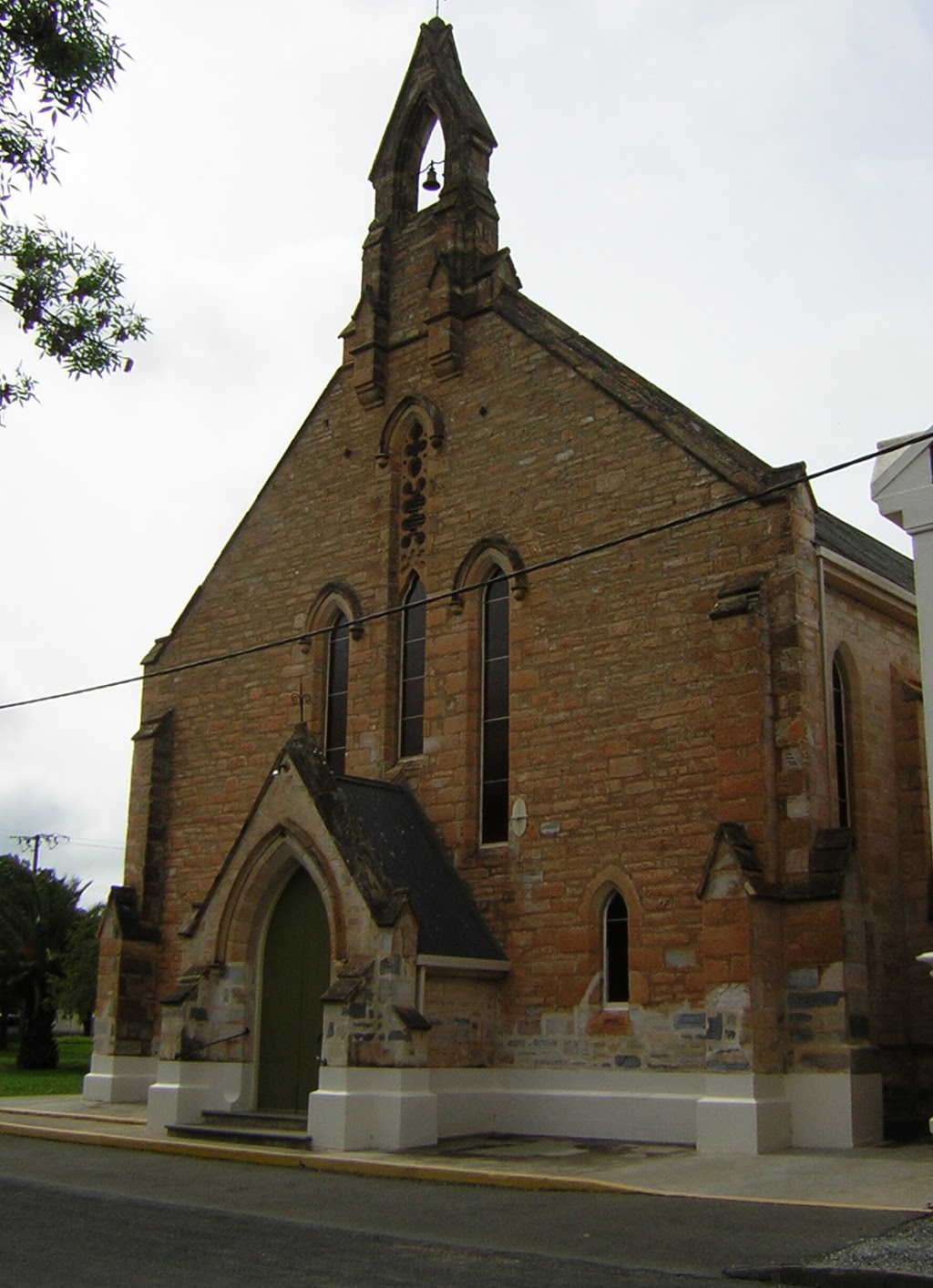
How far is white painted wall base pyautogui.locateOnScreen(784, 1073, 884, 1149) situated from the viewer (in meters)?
14.7

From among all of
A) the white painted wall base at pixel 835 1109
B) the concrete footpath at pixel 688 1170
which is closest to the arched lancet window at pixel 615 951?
the concrete footpath at pixel 688 1170

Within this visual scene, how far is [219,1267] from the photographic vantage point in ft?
28.8

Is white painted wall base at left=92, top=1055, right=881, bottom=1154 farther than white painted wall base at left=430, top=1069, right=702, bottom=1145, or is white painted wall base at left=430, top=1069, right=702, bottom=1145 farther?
white painted wall base at left=430, top=1069, right=702, bottom=1145

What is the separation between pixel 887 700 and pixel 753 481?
12.5 ft

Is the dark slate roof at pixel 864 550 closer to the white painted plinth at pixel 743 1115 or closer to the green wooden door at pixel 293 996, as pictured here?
the white painted plinth at pixel 743 1115

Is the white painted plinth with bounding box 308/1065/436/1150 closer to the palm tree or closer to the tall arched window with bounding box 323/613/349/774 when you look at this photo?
the tall arched window with bounding box 323/613/349/774

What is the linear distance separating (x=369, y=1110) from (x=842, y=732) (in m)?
7.45

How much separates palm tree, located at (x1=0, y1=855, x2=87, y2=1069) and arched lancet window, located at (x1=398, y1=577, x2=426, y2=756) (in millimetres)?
21785

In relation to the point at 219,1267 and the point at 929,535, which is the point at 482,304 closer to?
the point at 929,535

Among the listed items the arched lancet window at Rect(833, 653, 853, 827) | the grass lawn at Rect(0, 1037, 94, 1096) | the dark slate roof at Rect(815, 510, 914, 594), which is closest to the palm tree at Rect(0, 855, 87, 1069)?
the grass lawn at Rect(0, 1037, 94, 1096)

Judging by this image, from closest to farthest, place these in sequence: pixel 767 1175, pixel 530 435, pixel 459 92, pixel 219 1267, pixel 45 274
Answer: pixel 219 1267
pixel 45 274
pixel 767 1175
pixel 530 435
pixel 459 92

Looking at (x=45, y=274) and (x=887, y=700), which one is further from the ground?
(x=45, y=274)

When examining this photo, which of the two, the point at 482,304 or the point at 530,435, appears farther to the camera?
the point at 482,304

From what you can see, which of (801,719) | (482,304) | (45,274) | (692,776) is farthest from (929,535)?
(482,304)
